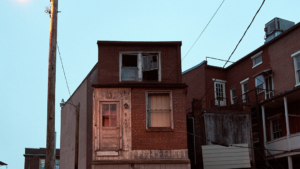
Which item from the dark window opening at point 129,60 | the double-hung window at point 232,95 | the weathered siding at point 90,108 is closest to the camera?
the dark window opening at point 129,60

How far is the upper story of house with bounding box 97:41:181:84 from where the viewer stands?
20281 millimetres

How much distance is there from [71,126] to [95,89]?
1263 cm

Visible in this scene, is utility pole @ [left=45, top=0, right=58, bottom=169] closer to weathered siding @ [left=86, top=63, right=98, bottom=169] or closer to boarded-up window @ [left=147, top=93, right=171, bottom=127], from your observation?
boarded-up window @ [left=147, top=93, right=171, bottom=127]

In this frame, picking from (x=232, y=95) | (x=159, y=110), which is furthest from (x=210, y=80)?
(x=159, y=110)

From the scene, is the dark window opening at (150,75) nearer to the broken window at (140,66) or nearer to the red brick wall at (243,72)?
the broken window at (140,66)

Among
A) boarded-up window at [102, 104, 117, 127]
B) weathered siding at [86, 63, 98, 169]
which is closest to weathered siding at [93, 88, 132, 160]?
boarded-up window at [102, 104, 117, 127]

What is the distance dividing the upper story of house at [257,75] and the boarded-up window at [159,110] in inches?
416

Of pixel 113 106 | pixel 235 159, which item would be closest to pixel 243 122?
pixel 235 159

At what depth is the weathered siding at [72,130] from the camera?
2823 centimetres

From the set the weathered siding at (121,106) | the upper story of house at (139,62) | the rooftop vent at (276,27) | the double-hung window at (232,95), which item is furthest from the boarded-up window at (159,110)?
the rooftop vent at (276,27)

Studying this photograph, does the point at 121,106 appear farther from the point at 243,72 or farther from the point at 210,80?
the point at 210,80

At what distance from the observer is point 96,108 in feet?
63.0

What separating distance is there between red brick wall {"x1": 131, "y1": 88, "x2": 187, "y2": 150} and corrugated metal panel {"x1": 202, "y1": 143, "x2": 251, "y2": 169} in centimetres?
470

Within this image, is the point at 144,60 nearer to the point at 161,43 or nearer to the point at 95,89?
the point at 161,43
